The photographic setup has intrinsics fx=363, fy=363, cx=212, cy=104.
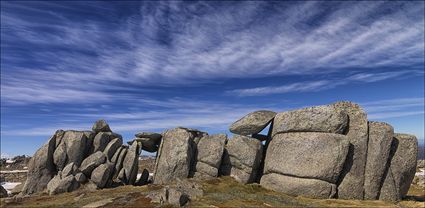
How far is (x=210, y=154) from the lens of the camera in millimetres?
66312

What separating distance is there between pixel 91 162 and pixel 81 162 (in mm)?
4889

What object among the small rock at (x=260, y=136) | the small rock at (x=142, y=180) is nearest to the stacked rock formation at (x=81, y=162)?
the small rock at (x=142, y=180)

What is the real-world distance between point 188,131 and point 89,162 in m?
19.0

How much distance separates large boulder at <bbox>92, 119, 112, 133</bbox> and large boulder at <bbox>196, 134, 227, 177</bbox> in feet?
67.7

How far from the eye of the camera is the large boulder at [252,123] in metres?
66.6

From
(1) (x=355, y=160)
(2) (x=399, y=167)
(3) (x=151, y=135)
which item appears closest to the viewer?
(1) (x=355, y=160)

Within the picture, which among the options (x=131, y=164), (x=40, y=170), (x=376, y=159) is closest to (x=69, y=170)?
(x=40, y=170)

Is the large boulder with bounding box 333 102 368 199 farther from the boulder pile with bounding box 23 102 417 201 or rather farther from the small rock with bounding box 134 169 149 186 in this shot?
the small rock with bounding box 134 169 149 186

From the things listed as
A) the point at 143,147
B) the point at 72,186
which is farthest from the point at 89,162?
the point at 143,147

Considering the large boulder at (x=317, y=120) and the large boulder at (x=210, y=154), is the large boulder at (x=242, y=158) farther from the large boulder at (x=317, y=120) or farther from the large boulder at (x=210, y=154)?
the large boulder at (x=317, y=120)

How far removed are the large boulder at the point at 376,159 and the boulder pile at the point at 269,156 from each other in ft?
0.49

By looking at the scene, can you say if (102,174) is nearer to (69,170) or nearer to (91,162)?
(91,162)

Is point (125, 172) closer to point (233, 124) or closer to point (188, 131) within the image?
point (188, 131)

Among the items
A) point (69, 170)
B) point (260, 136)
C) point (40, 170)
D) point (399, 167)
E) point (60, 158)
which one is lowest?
point (399, 167)
